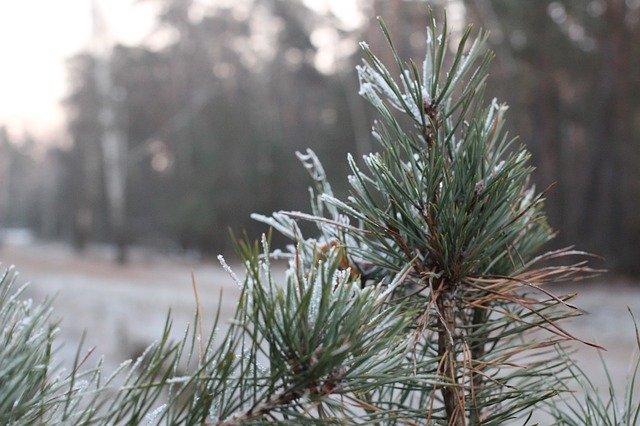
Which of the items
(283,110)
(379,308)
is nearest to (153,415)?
(379,308)

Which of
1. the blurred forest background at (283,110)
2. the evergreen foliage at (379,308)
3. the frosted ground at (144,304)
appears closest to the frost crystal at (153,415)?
the evergreen foliage at (379,308)

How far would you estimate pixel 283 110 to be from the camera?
96.8 feet

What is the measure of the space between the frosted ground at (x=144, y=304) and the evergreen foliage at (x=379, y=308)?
5348mm

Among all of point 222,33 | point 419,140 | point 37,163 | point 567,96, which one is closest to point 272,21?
point 222,33

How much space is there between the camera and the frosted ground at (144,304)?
960 cm

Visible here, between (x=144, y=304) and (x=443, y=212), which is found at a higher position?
(x=443, y=212)

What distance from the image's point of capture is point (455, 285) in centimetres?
108

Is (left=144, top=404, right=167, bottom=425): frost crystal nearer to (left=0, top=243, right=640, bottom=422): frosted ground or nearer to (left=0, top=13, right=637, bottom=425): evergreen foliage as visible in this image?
(left=0, top=13, right=637, bottom=425): evergreen foliage

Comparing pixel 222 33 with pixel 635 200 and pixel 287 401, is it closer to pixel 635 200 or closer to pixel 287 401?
pixel 635 200

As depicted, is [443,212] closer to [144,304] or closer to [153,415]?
[153,415]

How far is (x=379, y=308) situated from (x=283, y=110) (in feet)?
94.9

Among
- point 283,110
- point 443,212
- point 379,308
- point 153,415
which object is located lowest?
point 153,415

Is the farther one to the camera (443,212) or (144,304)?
(144,304)

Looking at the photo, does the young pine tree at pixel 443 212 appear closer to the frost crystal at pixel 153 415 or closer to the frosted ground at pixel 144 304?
the frost crystal at pixel 153 415
